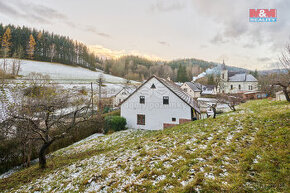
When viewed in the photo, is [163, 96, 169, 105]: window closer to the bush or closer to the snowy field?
the bush

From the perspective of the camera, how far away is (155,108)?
665 inches

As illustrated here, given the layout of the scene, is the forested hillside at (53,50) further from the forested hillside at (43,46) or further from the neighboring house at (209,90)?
the neighboring house at (209,90)

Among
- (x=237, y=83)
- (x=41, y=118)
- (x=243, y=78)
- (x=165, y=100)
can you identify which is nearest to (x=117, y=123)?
(x=165, y=100)

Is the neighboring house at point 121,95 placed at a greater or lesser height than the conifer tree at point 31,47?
lesser

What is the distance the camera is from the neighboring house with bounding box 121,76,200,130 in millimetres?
16000

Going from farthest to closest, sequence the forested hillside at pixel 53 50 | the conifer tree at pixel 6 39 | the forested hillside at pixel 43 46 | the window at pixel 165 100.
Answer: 1. the forested hillside at pixel 53 50
2. the forested hillside at pixel 43 46
3. the conifer tree at pixel 6 39
4. the window at pixel 165 100

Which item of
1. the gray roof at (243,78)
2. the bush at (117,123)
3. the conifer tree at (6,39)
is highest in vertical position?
the conifer tree at (6,39)

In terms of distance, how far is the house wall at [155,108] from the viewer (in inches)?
633

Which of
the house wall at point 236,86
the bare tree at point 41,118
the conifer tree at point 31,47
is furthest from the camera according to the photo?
the conifer tree at point 31,47

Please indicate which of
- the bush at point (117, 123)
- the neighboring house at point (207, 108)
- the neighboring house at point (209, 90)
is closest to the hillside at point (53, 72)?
the bush at point (117, 123)

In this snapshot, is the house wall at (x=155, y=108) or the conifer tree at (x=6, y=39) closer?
the house wall at (x=155, y=108)

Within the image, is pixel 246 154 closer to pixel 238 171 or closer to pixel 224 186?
pixel 238 171

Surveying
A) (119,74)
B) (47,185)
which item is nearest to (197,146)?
(47,185)

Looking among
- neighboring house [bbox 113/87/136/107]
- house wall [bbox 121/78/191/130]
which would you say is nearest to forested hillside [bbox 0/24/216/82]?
neighboring house [bbox 113/87/136/107]
